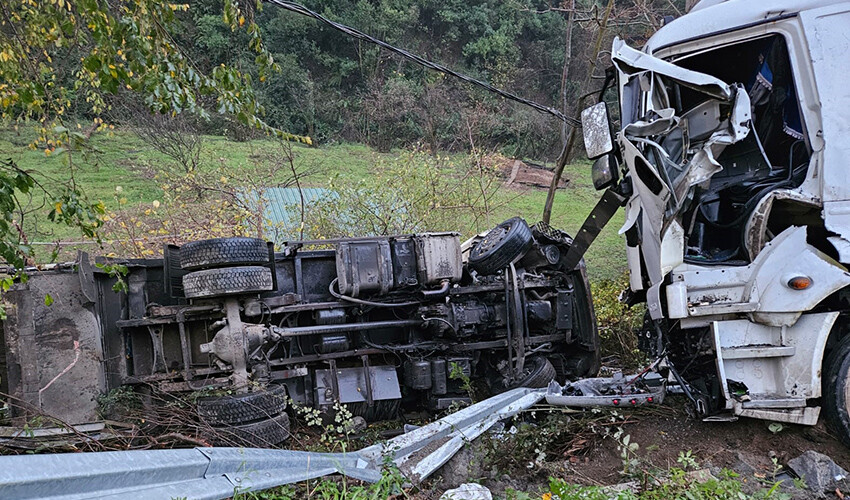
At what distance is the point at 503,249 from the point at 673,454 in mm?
2281

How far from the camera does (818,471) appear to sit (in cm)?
310

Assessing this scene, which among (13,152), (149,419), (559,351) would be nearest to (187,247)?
(149,419)

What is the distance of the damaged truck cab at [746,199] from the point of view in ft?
11.3

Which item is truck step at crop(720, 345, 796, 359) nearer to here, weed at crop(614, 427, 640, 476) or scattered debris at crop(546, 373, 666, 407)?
scattered debris at crop(546, 373, 666, 407)

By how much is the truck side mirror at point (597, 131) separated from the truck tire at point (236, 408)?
2857 mm

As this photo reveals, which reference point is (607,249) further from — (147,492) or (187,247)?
(147,492)

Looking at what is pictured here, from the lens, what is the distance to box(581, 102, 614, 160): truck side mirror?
3.91 meters

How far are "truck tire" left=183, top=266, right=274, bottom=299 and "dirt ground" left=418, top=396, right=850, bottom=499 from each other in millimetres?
1854

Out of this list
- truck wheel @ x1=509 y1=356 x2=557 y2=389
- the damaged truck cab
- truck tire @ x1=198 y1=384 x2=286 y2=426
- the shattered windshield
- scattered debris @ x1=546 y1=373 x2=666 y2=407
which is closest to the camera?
the damaged truck cab

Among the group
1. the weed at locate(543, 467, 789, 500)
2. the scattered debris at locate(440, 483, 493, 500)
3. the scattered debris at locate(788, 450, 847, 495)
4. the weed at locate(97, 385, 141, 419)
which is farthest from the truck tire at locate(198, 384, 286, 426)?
the scattered debris at locate(788, 450, 847, 495)

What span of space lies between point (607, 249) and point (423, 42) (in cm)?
1594

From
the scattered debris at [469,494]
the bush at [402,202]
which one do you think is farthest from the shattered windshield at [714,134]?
the bush at [402,202]

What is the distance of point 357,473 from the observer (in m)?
2.92

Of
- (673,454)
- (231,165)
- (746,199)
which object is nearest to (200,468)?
(673,454)
